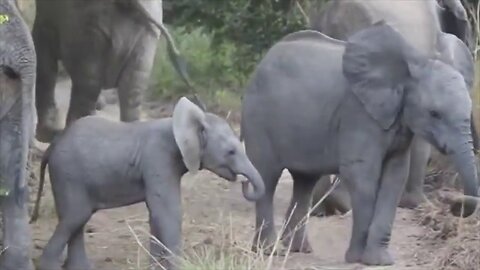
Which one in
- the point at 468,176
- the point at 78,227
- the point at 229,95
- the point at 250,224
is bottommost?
the point at 229,95

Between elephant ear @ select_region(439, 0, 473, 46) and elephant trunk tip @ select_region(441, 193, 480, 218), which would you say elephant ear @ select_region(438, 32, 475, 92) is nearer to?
elephant trunk tip @ select_region(441, 193, 480, 218)

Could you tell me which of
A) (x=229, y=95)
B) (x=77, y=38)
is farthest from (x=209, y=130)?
(x=229, y=95)

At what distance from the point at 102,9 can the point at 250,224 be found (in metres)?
1.50

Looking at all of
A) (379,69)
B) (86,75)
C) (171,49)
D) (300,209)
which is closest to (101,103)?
(86,75)

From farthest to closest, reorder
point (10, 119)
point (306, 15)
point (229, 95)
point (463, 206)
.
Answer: point (229, 95), point (306, 15), point (463, 206), point (10, 119)

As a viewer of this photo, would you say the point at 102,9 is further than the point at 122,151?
Yes

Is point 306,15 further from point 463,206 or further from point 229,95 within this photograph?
point 463,206

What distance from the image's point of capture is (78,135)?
6.04 meters

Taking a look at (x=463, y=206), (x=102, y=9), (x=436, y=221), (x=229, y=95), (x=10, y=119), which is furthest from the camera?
(x=229, y=95)

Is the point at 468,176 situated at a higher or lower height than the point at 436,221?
higher

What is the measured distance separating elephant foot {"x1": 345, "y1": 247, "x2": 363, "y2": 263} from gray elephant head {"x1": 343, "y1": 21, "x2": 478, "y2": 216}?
0.52 m

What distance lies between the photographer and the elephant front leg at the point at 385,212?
6.12 m

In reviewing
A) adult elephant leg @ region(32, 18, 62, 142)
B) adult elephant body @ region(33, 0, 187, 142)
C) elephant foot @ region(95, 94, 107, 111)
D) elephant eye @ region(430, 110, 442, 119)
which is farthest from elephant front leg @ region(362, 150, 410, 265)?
elephant foot @ region(95, 94, 107, 111)

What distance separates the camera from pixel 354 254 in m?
6.22
